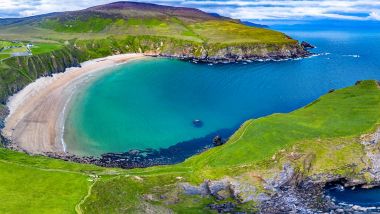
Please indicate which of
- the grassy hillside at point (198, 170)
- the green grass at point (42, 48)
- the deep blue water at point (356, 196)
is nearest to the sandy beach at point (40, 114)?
the green grass at point (42, 48)

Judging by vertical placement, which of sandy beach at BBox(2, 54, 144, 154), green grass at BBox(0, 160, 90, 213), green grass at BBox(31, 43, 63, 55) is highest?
green grass at BBox(31, 43, 63, 55)

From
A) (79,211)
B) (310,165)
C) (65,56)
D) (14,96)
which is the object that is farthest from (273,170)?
(65,56)

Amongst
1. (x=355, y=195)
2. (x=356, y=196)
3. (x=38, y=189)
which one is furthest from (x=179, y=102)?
(x=38, y=189)

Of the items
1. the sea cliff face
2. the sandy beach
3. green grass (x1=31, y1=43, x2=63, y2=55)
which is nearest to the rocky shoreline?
the sandy beach

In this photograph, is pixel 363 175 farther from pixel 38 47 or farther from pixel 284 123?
pixel 38 47

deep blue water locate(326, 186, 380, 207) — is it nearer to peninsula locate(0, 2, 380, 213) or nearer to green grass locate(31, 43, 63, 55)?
peninsula locate(0, 2, 380, 213)

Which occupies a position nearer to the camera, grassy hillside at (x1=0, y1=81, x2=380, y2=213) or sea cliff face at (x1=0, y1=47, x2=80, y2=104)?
grassy hillside at (x1=0, y1=81, x2=380, y2=213)

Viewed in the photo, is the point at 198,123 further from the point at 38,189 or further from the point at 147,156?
the point at 38,189
